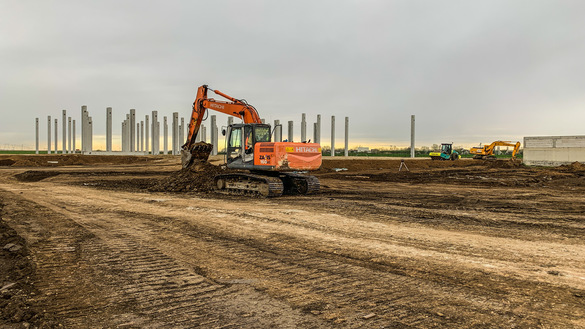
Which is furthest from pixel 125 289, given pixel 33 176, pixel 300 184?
pixel 33 176

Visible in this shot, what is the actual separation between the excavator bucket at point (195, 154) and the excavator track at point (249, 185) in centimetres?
171

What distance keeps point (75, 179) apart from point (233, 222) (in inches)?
705

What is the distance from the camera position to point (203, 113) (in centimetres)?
1705

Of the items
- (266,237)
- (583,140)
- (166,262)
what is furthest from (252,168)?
(583,140)

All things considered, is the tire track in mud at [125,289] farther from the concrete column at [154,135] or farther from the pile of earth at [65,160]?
the concrete column at [154,135]

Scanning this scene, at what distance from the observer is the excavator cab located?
48.1 ft

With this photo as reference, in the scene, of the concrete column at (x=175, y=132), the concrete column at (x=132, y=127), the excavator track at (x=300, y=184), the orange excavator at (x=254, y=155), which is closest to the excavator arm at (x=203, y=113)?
the orange excavator at (x=254, y=155)

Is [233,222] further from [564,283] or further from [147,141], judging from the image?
[147,141]

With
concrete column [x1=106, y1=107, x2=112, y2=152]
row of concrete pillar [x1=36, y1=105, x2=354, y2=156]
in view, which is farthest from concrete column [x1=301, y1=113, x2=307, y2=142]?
concrete column [x1=106, y1=107, x2=112, y2=152]

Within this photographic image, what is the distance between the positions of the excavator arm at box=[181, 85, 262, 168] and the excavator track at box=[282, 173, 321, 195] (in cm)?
259

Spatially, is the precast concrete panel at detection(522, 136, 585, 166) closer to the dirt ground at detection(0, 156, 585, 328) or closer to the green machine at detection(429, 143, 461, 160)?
the green machine at detection(429, 143, 461, 160)

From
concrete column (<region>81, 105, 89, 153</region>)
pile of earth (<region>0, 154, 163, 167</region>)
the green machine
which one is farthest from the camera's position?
concrete column (<region>81, 105, 89, 153</region>)

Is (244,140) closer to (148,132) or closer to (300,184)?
(300,184)

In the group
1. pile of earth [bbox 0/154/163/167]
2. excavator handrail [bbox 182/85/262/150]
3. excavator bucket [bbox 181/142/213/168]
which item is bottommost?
pile of earth [bbox 0/154/163/167]
